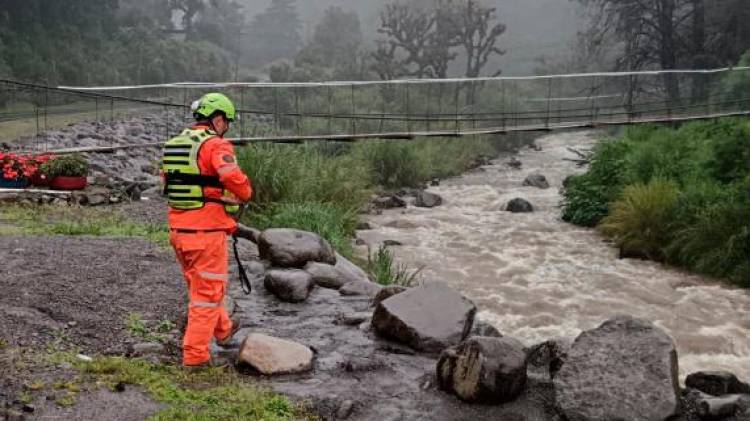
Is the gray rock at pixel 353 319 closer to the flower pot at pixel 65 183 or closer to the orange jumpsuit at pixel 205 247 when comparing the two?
the orange jumpsuit at pixel 205 247

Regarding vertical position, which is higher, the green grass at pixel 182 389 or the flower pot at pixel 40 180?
the flower pot at pixel 40 180

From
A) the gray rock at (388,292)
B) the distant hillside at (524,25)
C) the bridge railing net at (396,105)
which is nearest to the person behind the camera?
the gray rock at (388,292)

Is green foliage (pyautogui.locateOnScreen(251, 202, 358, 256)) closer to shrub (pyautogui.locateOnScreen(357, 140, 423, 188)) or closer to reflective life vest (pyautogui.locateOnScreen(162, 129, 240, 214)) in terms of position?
reflective life vest (pyautogui.locateOnScreen(162, 129, 240, 214))

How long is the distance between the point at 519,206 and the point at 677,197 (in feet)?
13.6

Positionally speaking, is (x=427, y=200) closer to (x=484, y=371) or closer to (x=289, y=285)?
(x=289, y=285)

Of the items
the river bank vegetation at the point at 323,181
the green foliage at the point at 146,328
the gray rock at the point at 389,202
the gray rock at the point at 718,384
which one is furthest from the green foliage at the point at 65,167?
the gray rock at the point at 718,384

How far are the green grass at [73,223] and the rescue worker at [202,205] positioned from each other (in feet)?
11.1

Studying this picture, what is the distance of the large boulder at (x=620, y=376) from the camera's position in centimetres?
443

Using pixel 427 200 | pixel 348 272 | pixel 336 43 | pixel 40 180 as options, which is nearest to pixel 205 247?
pixel 348 272

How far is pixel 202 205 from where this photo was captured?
4.77 m

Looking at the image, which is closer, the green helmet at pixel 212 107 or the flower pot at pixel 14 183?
the green helmet at pixel 212 107

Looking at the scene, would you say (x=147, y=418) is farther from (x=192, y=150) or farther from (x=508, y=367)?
(x=508, y=367)

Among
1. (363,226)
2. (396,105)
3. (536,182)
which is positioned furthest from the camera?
(396,105)

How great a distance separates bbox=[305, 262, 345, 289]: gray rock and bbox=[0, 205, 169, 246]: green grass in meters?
1.71
